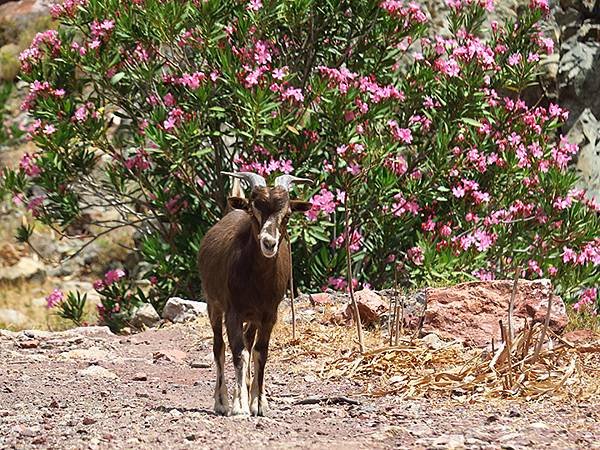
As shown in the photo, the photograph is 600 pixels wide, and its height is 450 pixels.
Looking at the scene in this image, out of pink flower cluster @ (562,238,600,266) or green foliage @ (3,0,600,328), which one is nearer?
green foliage @ (3,0,600,328)

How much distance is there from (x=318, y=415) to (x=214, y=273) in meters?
1.27

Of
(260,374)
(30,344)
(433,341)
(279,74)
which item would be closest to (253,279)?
(260,374)

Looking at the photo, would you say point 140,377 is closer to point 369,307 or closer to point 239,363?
point 239,363

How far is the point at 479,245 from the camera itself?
11672mm

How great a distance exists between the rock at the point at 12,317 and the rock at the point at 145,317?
188 inches

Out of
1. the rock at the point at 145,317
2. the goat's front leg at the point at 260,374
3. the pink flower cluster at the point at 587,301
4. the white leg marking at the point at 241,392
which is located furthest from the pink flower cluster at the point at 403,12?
the white leg marking at the point at 241,392

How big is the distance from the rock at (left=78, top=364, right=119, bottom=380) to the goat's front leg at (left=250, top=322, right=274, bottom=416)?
180 centimetres

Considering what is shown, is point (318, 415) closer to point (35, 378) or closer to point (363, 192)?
point (35, 378)

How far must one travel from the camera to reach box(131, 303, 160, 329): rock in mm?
11898

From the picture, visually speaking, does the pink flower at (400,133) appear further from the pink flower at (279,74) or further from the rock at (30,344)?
the rock at (30,344)

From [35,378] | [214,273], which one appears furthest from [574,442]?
[35,378]

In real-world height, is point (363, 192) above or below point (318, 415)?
above

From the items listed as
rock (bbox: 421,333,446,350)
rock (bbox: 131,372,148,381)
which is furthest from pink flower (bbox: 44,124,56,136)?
rock (bbox: 421,333,446,350)

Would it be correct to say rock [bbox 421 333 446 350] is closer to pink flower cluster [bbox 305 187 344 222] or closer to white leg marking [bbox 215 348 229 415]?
white leg marking [bbox 215 348 229 415]
